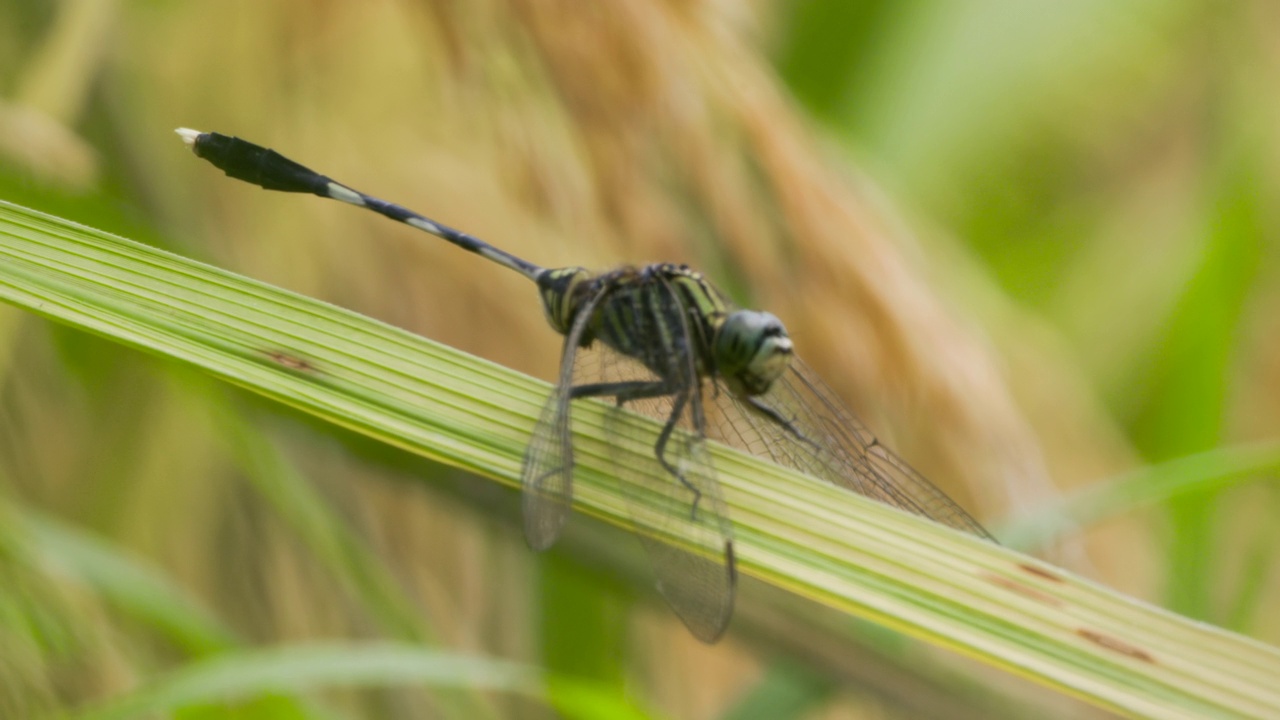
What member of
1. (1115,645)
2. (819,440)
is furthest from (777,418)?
(1115,645)

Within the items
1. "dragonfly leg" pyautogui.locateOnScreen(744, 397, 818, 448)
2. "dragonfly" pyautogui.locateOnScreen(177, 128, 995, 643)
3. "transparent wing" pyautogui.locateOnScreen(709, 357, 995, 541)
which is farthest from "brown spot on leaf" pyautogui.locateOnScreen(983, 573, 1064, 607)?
"dragonfly leg" pyautogui.locateOnScreen(744, 397, 818, 448)

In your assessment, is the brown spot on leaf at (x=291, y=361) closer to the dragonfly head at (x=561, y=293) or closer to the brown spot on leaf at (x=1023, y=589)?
the dragonfly head at (x=561, y=293)

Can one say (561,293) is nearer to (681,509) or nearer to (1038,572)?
(681,509)

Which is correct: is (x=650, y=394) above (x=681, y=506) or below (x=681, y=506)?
above

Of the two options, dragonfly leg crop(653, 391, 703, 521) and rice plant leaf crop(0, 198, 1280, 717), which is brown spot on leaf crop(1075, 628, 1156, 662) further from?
dragonfly leg crop(653, 391, 703, 521)

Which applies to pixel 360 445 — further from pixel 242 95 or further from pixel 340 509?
→ pixel 242 95

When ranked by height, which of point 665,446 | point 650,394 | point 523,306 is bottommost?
point 665,446

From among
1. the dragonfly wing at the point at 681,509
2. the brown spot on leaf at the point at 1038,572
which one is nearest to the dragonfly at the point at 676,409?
the dragonfly wing at the point at 681,509
